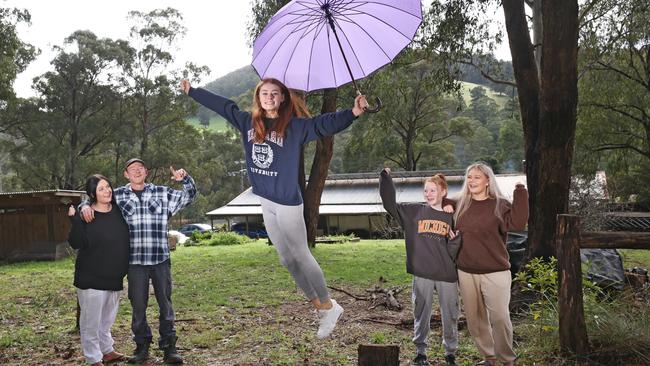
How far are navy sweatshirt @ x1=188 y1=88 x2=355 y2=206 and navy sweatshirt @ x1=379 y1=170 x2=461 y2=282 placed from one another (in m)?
1.06

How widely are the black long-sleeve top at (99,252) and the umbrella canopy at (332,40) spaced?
1.95m

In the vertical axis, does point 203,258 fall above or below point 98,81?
below

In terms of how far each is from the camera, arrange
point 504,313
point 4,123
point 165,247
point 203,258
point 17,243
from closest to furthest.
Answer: point 504,313 < point 165,247 < point 203,258 < point 17,243 < point 4,123

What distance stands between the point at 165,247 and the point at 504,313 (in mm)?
2898

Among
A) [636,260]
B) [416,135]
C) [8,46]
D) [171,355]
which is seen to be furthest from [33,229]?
[416,135]

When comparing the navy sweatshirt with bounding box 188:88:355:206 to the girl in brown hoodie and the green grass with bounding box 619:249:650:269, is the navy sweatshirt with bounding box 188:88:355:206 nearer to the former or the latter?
the girl in brown hoodie

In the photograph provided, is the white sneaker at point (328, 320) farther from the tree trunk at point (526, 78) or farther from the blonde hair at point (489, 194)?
the tree trunk at point (526, 78)

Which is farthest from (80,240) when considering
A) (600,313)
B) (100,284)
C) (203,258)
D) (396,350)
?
(203,258)

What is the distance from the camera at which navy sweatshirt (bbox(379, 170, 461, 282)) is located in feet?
14.1

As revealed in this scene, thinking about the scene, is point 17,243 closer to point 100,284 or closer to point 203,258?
point 203,258

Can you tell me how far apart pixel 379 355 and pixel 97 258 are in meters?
2.48

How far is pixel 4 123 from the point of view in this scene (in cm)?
2831

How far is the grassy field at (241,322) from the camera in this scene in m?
5.29

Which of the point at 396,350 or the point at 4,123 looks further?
the point at 4,123
